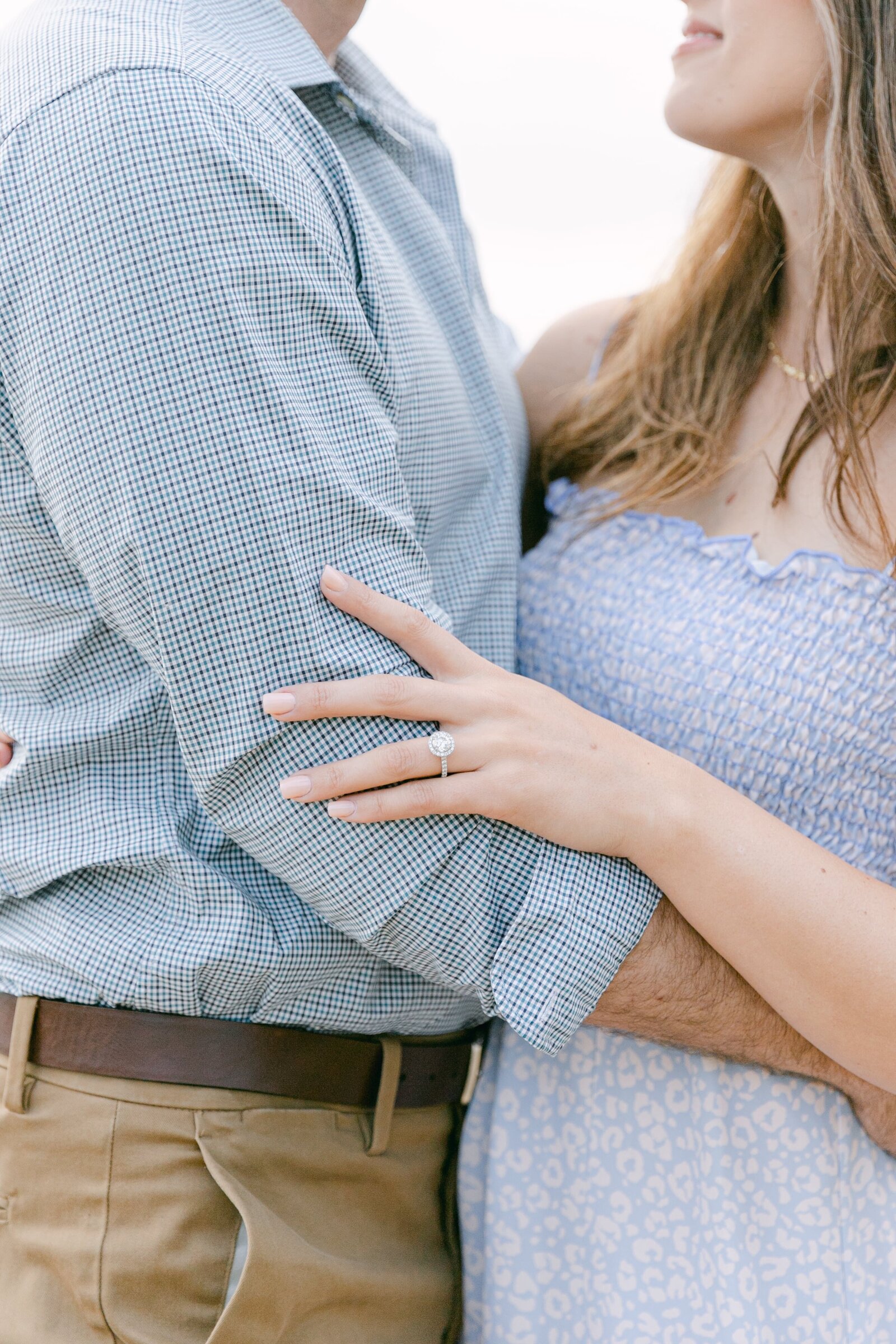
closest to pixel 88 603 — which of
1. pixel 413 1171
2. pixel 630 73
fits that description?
pixel 413 1171

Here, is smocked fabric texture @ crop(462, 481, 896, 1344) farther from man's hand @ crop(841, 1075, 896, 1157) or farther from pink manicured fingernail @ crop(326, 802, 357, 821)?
pink manicured fingernail @ crop(326, 802, 357, 821)

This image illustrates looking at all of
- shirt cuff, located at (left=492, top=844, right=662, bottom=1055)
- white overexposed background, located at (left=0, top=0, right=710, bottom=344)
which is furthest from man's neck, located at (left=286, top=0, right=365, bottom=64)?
white overexposed background, located at (left=0, top=0, right=710, bottom=344)

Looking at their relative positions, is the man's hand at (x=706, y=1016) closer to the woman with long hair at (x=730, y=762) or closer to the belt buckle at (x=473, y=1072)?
the woman with long hair at (x=730, y=762)

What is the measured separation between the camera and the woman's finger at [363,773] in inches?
32.0

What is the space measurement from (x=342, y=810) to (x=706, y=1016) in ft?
1.42

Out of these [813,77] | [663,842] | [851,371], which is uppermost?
[813,77]

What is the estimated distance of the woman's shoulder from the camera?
1.61 metres

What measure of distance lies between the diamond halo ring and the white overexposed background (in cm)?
275

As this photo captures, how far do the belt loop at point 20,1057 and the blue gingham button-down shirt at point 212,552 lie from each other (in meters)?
0.02

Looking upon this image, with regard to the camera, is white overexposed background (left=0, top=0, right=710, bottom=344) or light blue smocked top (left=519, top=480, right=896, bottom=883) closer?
light blue smocked top (left=519, top=480, right=896, bottom=883)

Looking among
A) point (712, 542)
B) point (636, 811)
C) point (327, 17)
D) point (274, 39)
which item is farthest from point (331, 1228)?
point (327, 17)

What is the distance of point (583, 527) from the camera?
137 cm

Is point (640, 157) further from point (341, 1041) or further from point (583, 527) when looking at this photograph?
point (341, 1041)

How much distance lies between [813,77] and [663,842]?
88cm
